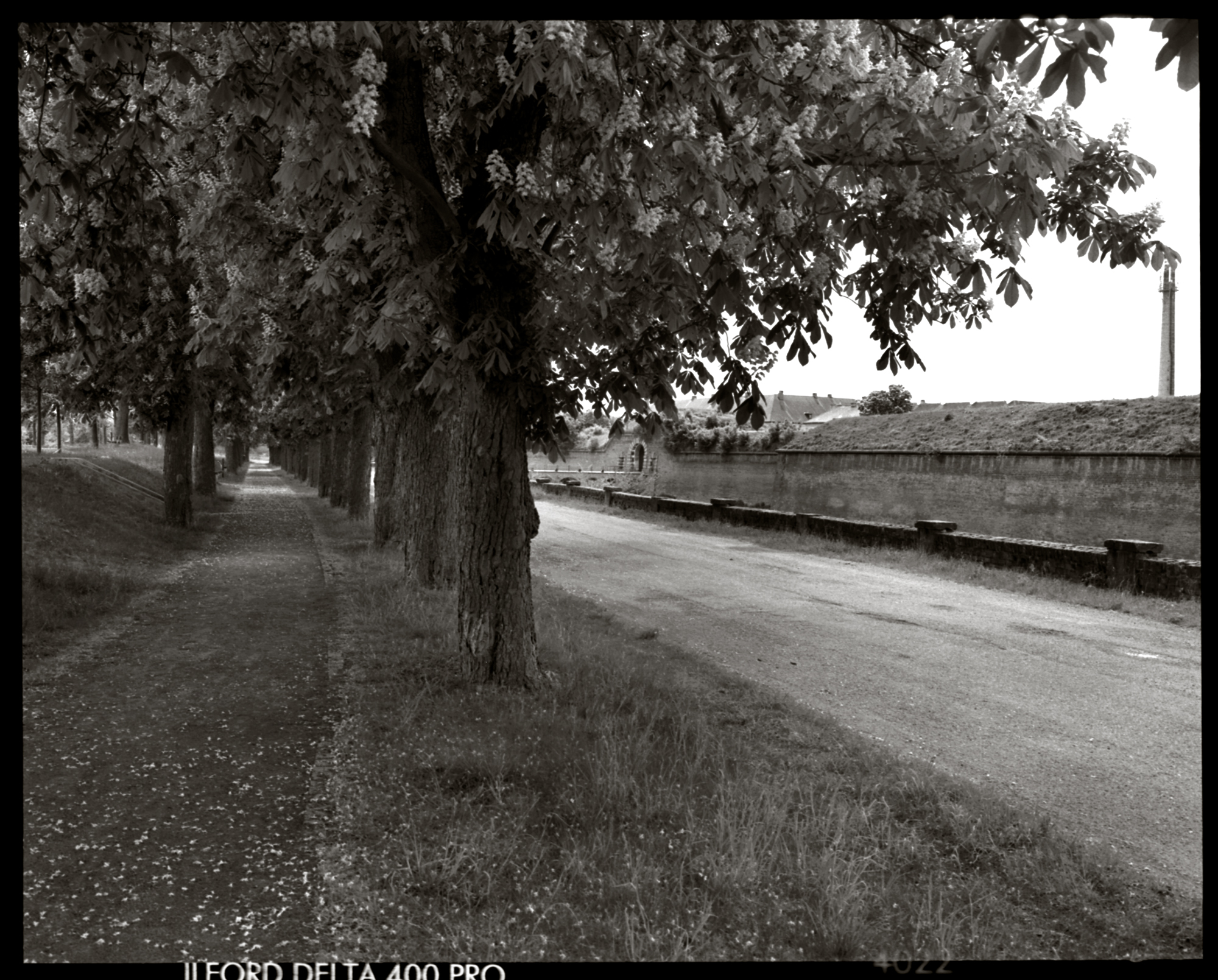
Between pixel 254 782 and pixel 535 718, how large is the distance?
5.92ft

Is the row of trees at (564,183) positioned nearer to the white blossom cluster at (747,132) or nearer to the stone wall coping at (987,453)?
the white blossom cluster at (747,132)

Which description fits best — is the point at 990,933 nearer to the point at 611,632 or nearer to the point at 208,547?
the point at 611,632

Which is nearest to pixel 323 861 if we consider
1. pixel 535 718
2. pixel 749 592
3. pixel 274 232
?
pixel 535 718

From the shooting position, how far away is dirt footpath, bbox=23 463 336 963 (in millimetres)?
3469

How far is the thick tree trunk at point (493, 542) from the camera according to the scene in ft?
23.1

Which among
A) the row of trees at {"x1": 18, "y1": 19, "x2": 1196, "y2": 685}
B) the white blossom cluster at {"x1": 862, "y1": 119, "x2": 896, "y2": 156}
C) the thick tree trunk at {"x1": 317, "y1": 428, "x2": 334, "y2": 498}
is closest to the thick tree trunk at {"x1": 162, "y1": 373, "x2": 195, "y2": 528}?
the row of trees at {"x1": 18, "y1": 19, "x2": 1196, "y2": 685}

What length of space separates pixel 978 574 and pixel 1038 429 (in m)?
7.88

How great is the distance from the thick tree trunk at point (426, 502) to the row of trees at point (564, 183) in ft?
12.3

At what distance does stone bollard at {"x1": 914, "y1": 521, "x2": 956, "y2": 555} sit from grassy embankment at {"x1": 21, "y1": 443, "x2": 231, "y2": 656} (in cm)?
1485

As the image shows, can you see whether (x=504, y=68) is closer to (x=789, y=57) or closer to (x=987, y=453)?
(x=789, y=57)

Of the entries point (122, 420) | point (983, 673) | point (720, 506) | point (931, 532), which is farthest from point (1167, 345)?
point (122, 420)

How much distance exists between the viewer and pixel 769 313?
5766mm

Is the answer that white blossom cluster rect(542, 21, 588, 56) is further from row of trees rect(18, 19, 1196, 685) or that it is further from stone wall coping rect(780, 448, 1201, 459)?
stone wall coping rect(780, 448, 1201, 459)

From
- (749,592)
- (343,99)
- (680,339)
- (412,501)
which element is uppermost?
(343,99)
